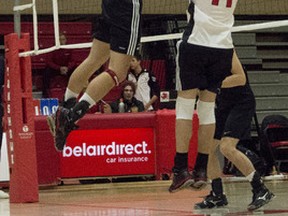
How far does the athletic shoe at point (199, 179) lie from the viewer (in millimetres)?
6221

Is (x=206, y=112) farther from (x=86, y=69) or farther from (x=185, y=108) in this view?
(x=86, y=69)

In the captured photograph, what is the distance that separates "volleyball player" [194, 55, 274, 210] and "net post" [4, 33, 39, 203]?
2.30 meters

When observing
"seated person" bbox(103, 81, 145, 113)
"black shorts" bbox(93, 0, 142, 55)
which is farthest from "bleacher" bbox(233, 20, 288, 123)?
"black shorts" bbox(93, 0, 142, 55)

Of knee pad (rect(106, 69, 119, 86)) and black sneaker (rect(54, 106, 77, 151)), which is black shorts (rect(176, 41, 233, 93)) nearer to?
knee pad (rect(106, 69, 119, 86))

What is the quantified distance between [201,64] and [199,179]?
858 millimetres

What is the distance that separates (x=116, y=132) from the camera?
1117cm

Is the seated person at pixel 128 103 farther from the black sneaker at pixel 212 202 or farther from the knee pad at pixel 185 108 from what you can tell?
the knee pad at pixel 185 108

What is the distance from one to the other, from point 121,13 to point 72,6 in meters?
9.17

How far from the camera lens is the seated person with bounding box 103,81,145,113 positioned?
1232cm

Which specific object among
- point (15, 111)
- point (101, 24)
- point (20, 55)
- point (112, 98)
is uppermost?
point (101, 24)

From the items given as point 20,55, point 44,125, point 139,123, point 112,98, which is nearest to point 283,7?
point 112,98

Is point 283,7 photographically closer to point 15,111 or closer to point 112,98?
point 112,98

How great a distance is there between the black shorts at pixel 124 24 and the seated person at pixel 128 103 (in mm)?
6283

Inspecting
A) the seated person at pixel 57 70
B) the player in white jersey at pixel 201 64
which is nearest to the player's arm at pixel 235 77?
the player in white jersey at pixel 201 64
